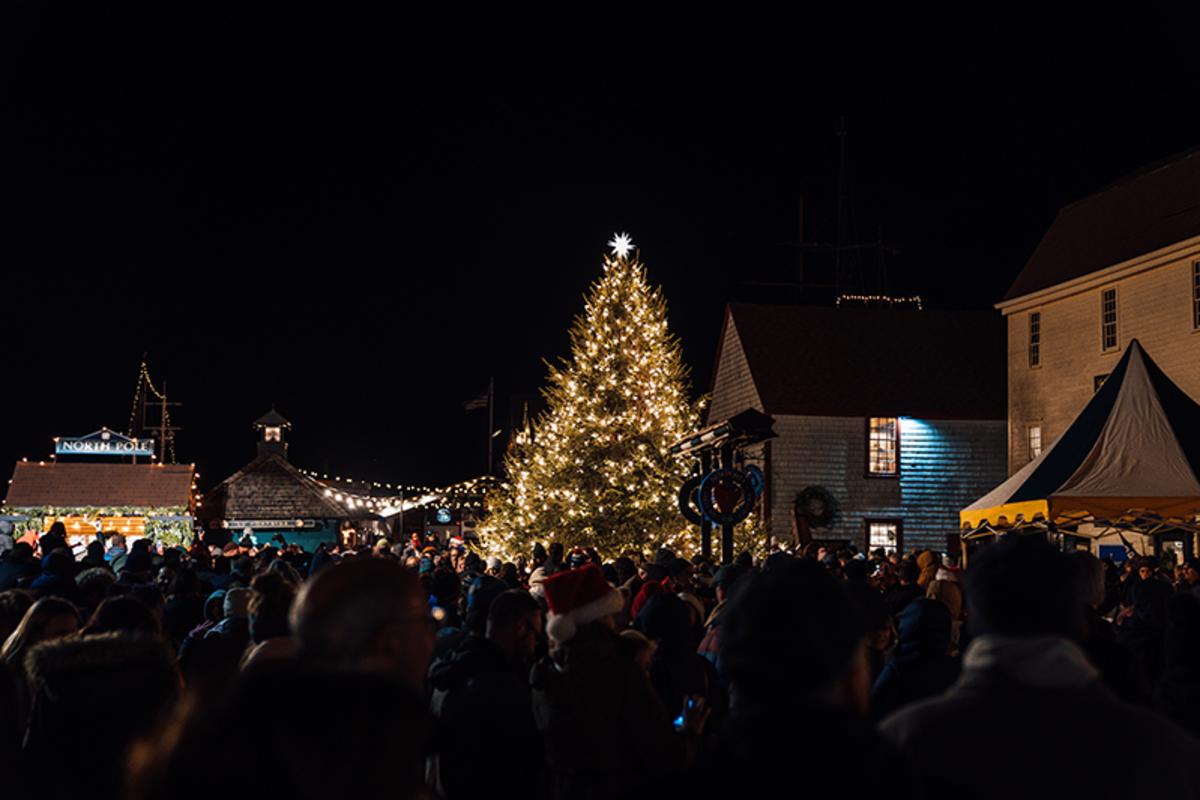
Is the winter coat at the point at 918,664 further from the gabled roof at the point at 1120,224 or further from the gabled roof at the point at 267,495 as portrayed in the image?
the gabled roof at the point at 267,495

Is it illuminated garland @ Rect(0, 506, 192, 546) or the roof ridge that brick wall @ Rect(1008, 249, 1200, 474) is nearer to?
the roof ridge

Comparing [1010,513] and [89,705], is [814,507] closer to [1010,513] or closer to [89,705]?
[1010,513]

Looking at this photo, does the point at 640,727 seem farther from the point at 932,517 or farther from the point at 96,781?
the point at 932,517

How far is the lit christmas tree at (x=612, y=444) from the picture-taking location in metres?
32.6

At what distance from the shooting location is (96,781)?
5.07m

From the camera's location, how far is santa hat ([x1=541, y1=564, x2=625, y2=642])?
6.52m

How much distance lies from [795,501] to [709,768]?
40272 mm

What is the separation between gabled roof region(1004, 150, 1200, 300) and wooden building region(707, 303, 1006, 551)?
5227mm

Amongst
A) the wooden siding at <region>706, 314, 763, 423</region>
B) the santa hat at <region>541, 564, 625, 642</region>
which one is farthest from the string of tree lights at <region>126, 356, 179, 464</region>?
the santa hat at <region>541, 564, 625, 642</region>

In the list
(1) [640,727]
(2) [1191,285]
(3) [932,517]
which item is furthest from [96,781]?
(3) [932,517]

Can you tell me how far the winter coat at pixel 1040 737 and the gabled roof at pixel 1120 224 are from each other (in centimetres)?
3244

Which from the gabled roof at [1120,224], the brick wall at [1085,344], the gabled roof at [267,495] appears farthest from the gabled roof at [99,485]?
the gabled roof at [1120,224]

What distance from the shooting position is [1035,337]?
3978 centimetres

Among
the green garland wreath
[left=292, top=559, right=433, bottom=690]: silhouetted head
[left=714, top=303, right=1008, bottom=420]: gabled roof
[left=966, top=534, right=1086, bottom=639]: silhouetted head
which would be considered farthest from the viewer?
[left=714, top=303, right=1008, bottom=420]: gabled roof
